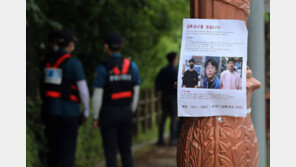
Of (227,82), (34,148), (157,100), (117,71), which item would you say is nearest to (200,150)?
(227,82)

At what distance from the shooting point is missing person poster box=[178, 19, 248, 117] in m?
2.35

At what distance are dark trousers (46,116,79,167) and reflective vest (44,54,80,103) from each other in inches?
11.3

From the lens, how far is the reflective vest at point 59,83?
4984 mm

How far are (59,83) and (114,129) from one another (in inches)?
35.1

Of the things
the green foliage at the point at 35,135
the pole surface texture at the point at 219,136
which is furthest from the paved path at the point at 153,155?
the pole surface texture at the point at 219,136

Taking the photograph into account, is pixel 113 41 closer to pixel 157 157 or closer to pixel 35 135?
pixel 35 135

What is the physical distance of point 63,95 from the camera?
196 inches

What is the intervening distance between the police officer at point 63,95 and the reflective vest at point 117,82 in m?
0.31

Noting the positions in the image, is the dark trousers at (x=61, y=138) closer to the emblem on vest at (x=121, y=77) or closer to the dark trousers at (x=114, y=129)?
the dark trousers at (x=114, y=129)

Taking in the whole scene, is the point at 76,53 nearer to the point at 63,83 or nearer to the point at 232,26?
the point at 63,83

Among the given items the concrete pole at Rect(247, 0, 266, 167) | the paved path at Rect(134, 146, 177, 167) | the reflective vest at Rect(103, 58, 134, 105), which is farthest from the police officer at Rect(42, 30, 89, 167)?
the paved path at Rect(134, 146, 177, 167)

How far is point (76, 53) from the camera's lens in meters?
7.04

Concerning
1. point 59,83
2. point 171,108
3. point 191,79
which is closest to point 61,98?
point 59,83

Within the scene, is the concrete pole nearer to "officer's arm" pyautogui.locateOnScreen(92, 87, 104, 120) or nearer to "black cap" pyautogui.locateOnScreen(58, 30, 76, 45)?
"officer's arm" pyautogui.locateOnScreen(92, 87, 104, 120)
